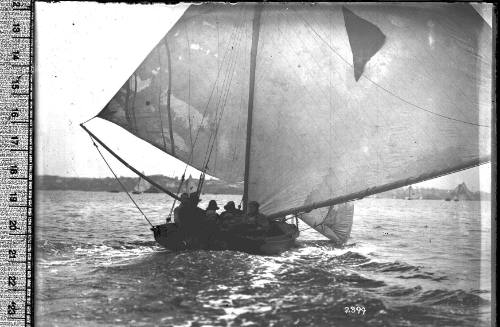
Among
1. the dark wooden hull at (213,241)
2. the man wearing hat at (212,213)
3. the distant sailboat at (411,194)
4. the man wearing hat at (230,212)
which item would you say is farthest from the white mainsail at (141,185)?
the distant sailboat at (411,194)

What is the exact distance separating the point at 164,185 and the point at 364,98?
1.69 metres

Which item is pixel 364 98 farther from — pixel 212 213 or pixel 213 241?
pixel 213 241

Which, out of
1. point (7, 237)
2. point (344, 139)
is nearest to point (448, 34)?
point (344, 139)

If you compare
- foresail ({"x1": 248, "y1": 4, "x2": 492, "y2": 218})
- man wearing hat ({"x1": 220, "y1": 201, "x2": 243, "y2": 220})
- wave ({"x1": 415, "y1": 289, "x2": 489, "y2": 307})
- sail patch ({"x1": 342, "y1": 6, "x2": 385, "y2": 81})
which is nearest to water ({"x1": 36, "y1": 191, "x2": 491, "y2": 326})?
wave ({"x1": 415, "y1": 289, "x2": 489, "y2": 307})

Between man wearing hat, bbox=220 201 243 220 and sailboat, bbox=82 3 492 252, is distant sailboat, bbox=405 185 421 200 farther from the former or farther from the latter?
man wearing hat, bbox=220 201 243 220

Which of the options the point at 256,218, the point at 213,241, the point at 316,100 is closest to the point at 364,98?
the point at 316,100

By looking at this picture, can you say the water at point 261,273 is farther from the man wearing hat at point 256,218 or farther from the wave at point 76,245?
the man wearing hat at point 256,218

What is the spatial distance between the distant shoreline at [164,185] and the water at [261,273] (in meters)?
0.06

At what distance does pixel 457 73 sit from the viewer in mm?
2891

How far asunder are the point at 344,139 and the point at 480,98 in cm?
99

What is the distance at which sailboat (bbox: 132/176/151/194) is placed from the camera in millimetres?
2819

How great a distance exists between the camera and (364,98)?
10.1 feet

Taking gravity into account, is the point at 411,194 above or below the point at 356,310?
above

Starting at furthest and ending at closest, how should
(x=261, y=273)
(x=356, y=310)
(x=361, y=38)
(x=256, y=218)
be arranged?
(x=256, y=218), (x=361, y=38), (x=261, y=273), (x=356, y=310)
